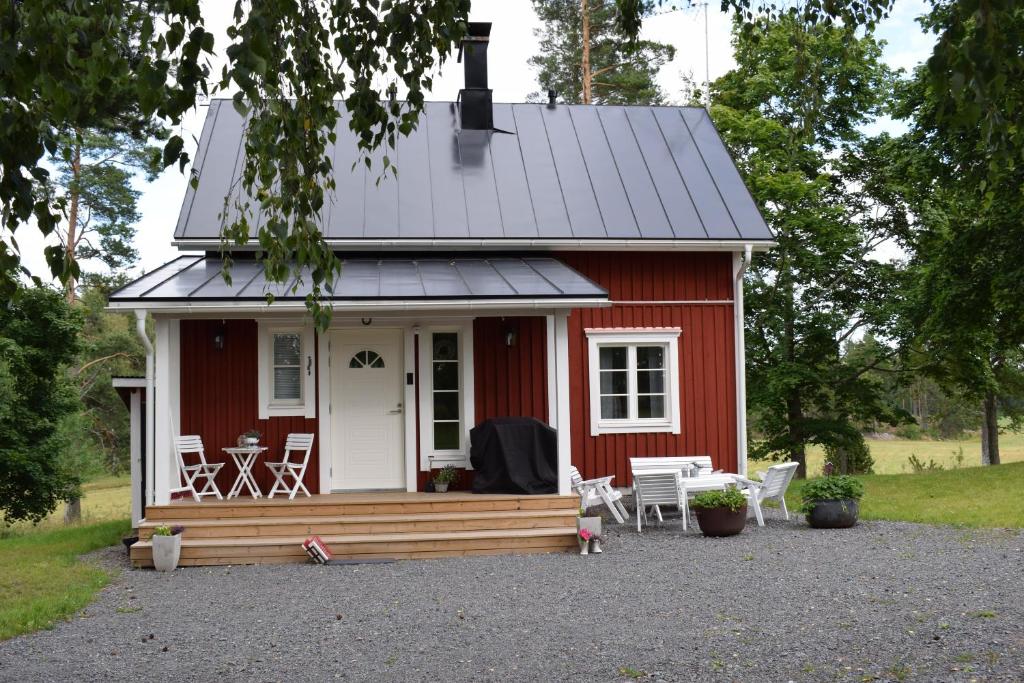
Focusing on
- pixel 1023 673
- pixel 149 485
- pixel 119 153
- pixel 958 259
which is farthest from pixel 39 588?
pixel 119 153

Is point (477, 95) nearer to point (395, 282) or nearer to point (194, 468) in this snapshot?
point (395, 282)

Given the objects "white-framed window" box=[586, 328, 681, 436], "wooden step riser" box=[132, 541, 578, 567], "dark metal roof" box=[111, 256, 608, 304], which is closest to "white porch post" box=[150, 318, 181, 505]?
"dark metal roof" box=[111, 256, 608, 304]

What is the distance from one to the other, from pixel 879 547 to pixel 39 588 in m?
7.76

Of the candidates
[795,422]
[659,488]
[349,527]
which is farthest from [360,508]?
[795,422]

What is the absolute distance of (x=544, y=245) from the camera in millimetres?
12344

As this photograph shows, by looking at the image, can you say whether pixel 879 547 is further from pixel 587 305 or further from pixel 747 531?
pixel 587 305

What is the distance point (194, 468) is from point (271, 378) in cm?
145

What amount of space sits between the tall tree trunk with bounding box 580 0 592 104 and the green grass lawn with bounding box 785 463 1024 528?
12230 millimetres

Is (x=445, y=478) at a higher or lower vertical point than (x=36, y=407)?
lower

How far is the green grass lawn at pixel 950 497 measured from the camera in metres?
11.7

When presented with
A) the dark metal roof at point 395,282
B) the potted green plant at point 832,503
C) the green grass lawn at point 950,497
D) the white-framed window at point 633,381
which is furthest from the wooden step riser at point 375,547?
the green grass lawn at point 950,497

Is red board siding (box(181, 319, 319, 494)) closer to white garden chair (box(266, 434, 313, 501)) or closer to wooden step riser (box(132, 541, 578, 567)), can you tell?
white garden chair (box(266, 434, 313, 501))

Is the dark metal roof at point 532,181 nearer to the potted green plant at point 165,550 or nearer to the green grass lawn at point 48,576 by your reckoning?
the potted green plant at point 165,550

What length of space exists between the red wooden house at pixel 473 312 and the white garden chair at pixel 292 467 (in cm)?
21
